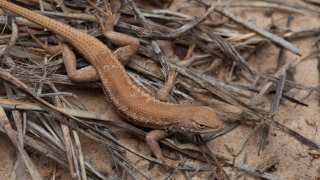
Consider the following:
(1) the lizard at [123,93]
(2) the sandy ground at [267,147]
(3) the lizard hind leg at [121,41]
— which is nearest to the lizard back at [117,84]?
(1) the lizard at [123,93]

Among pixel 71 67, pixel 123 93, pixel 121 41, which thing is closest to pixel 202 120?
pixel 123 93

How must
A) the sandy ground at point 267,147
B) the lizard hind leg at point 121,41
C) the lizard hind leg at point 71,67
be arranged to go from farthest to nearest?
the lizard hind leg at point 121,41
the lizard hind leg at point 71,67
the sandy ground at point 267,147

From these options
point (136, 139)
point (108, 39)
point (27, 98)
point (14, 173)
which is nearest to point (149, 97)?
point (136, 139)

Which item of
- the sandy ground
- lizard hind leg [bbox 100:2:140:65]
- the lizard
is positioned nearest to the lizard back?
the lizard

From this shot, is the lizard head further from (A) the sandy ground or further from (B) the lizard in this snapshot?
(A) the sandy ground

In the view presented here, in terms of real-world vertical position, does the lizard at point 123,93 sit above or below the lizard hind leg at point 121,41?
below

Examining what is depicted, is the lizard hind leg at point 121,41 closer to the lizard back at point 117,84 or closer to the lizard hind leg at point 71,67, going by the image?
the lizard back at point 117,84

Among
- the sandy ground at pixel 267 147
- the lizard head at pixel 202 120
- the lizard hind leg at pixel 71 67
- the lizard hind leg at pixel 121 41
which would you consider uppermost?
the lizard hind leg at pixel 121 41

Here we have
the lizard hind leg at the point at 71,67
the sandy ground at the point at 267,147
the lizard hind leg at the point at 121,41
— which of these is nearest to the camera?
the sandy ground at the point at 267,147
